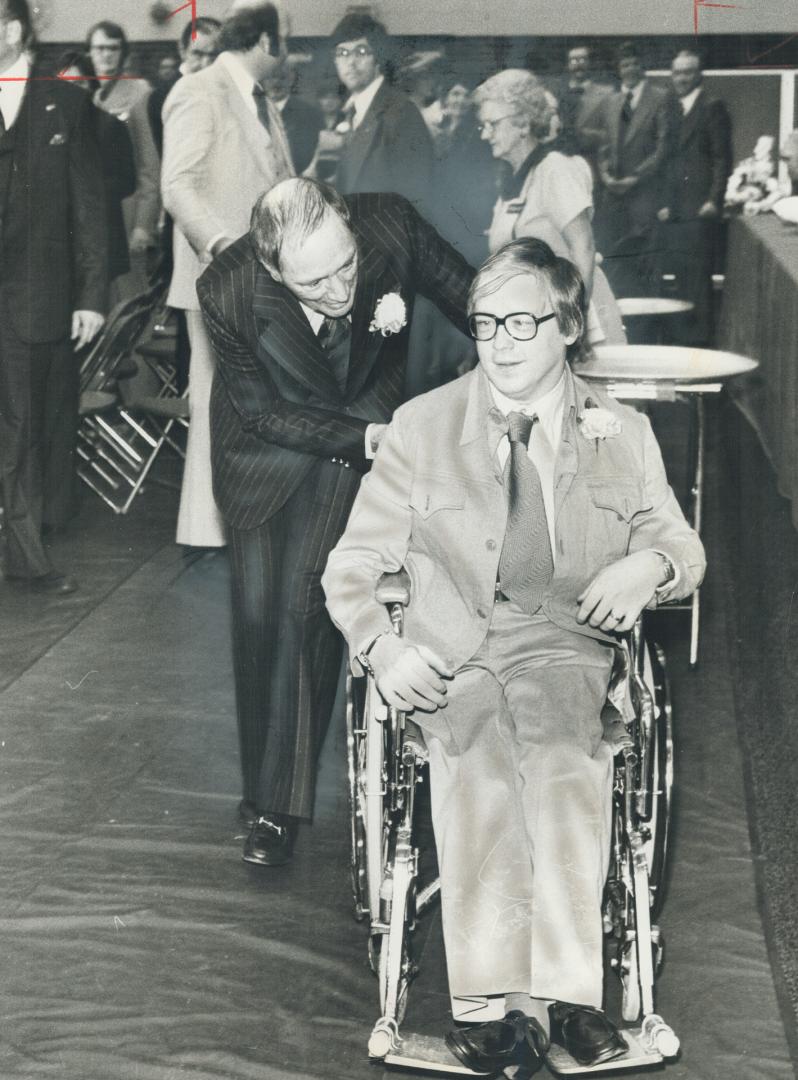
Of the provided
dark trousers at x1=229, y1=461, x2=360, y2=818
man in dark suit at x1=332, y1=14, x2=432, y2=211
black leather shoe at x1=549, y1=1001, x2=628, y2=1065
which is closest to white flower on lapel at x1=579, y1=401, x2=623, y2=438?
dark trousers at x1=229, y1=461, x2=360, y2=818

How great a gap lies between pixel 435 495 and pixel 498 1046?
91cm

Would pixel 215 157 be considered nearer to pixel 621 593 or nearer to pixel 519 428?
pixel 519 428

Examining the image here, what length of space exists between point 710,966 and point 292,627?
1.09 metres

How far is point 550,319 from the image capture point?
2.50 metres

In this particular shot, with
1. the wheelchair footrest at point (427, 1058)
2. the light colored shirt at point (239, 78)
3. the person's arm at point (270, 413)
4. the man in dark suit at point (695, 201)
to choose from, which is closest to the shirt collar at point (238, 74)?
the light colored shirt at point (239, 78)

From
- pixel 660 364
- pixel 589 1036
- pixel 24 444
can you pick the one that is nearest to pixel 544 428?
pixel 589 1036

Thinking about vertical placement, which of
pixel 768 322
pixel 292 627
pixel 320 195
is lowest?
pixel 292 627

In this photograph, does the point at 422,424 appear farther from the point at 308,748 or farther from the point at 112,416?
the point at 112,416

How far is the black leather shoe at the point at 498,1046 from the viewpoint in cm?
223

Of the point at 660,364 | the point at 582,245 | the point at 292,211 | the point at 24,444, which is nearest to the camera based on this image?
the point at 292,211

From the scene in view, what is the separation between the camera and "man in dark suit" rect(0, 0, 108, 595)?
4.64 meters

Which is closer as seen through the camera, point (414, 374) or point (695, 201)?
point (414, 374)

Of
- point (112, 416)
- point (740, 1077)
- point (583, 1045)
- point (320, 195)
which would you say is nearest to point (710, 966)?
point (740, 1077)

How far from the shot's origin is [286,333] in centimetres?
297
